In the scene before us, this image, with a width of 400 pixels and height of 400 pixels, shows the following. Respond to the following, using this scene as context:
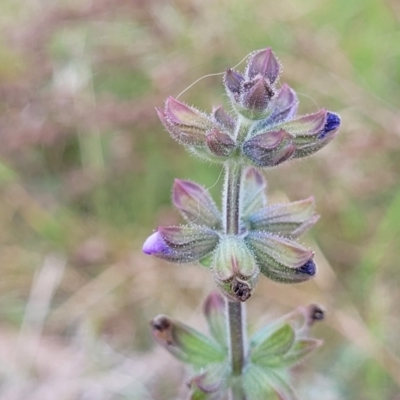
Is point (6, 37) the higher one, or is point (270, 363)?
point (6, 37)

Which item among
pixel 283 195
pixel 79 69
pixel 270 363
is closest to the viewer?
pixel 270 363

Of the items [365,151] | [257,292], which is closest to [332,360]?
[257,292]

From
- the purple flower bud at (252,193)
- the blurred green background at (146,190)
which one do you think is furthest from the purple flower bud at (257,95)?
the blurred green background at (146,190)

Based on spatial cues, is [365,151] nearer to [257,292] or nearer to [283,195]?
[283,195]

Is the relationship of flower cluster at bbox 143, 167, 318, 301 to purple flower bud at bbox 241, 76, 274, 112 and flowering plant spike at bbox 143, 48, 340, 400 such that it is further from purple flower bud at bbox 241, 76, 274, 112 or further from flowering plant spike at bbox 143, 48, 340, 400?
purple flower bud at bbox 241, 76, 274, 112

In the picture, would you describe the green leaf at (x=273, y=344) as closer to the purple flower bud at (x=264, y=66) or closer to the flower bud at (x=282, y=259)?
the flower bud at (x=282, y=259)

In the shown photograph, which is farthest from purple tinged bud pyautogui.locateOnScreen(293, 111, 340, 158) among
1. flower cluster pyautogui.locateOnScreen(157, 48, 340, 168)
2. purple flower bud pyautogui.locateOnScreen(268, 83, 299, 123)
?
purple flower bud pyautogui.locateOnScreen(268, 83, 299, 123)
